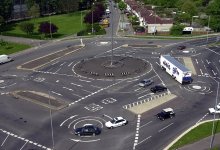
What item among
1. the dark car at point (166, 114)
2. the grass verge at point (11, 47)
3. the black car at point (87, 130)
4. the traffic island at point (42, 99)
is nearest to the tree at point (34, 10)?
the grass verge at point (11, 47)

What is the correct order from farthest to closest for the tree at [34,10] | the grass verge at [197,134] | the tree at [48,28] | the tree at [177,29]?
the tree at [34,10] → the tree at [177,29] → the tree at [48,28] → the grass verge at [197,134]

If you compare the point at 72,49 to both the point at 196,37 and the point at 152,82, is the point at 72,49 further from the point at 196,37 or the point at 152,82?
the point at 196,37

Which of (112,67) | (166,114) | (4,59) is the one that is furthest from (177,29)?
(166,114)

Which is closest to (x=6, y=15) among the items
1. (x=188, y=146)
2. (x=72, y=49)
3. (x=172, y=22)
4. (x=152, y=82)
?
(x=72, y=49)

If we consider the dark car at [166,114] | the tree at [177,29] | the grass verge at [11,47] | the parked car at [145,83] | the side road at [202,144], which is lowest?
the side road at [202,144]

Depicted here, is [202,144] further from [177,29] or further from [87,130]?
[177,29]

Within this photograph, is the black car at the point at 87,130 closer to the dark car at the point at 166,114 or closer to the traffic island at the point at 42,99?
the traffic island at the point at 42,99

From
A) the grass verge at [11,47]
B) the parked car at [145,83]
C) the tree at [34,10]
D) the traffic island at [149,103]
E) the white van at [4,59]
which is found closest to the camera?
the traffic island at [149,103]
